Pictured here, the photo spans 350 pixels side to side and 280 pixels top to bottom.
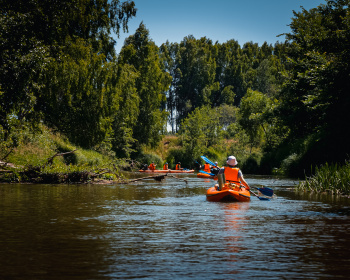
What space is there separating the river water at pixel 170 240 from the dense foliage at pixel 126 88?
6.71 metres

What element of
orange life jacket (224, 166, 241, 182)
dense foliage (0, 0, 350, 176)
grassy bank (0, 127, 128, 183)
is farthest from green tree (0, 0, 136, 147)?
orange life jacket (224, 166, 241, 182)

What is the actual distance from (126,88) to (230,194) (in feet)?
59.3

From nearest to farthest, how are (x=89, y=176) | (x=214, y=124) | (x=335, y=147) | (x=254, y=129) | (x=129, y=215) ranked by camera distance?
1. (x=129, y=215)
2. (x=89, y=176)
3. (x=335, y=147)
4. (x=254, y=129)
5. (x=214, y=124)

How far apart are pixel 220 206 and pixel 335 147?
14705 mm

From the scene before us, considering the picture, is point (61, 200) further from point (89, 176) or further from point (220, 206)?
point (89, 176)

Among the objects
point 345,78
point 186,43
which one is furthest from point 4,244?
point 186,43

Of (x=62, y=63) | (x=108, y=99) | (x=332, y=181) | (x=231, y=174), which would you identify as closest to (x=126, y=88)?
(x=108, y=99)

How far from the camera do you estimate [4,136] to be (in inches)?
747

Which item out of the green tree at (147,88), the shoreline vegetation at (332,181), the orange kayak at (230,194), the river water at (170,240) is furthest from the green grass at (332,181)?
the green tree at (147,88)

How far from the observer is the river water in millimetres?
5762

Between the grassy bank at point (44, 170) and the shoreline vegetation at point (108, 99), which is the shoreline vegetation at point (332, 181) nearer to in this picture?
the shoreline vegetation at point (108, 99)

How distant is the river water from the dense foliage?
671cm

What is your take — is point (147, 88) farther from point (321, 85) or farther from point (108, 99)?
point (321, 85)

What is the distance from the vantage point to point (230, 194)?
1471cm
